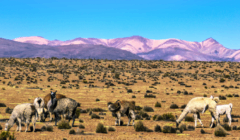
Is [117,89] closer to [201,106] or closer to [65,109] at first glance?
[65,109]

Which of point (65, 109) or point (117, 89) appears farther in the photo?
point (117, 89)

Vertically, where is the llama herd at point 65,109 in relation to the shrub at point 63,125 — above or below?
above

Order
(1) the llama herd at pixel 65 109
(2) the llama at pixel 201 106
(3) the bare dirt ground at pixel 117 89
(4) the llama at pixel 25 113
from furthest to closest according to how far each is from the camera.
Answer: (2) the llama at pixel 201 106, (3) the bare dirt ground at pixel 117 89, (1) the llama herd at pixel 65 109, (4) the llama at pixel 25 113

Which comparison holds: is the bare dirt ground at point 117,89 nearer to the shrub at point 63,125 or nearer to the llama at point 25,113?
the shrub at point 63,125

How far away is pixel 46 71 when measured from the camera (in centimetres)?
7381

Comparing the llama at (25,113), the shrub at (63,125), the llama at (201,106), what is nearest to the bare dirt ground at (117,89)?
the shrub at (63,125)

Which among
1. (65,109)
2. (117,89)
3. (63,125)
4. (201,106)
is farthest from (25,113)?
(117,89)

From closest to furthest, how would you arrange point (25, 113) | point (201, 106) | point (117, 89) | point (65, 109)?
point (25, 113)
point (65, 109)
point (201, 106)
point (117, 89)

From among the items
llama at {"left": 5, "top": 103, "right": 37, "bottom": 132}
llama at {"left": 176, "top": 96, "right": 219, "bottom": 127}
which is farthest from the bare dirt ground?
llama at {"left": 176, "top": 96, "right": 219, "bottom": 127}

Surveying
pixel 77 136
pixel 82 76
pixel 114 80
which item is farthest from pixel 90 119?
pixel 82 76

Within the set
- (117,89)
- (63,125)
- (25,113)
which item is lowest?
(117,89)


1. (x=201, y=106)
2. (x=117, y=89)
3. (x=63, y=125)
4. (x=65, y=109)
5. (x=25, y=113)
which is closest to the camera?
(x=25, y=113)

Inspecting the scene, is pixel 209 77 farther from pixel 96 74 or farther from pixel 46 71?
pixel 46 71

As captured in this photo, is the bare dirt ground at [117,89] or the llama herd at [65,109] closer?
the llama herd at [65,109]
